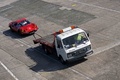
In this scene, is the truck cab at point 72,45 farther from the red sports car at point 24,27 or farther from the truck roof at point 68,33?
the red sports car at point 24,27

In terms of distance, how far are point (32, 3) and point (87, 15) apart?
1229 cm

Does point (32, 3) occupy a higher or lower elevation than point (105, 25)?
lower

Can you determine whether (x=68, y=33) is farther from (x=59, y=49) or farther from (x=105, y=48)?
(x=105, y=48)

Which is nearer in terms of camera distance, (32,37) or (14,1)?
(32,37)

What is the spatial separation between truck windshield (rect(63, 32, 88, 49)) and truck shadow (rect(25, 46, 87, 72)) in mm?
1378

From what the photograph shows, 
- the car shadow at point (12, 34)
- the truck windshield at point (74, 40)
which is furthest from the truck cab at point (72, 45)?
the car shadow at point (12, 34)

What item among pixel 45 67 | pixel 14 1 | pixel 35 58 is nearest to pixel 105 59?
pixel 45 67

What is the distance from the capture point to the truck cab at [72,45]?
66.9ft

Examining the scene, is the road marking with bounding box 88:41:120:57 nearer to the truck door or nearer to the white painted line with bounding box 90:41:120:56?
the white painted line with bounding box 90:41:120:56

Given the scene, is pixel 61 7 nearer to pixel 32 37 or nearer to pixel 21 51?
pixel 32 37

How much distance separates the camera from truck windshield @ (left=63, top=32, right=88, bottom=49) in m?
20.6

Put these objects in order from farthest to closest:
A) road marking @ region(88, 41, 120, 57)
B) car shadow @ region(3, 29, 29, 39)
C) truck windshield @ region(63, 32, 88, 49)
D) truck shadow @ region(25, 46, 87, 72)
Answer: car shadow @ region(3, 29, 29, 39), road marking @ region(88, 41, 120, 57), truck shadow @ region(25, 46, 87, 72), truck windshield @ region(63, 32, 88, 49)

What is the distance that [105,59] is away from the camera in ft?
67.9

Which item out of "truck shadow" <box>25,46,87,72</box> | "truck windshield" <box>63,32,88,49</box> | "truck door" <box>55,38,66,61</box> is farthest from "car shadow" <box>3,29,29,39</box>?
"truck windshield" <box>63,32,88,49</box>
